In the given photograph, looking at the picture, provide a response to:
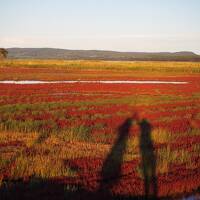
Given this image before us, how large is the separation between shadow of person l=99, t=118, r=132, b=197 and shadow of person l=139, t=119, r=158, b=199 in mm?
606

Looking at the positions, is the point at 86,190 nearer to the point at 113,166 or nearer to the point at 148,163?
the point at 113,166

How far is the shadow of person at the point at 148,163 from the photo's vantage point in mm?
8716

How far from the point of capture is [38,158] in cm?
1059

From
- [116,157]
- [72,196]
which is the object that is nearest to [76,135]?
[116,157]

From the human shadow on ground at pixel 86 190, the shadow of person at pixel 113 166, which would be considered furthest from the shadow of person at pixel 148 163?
the shadow of person at pixel 113 166

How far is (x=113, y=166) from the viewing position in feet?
34.0

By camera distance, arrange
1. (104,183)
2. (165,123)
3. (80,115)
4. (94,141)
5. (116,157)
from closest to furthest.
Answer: (104,183) → (116,157) → (94,141) → (165,123) → (80,115)

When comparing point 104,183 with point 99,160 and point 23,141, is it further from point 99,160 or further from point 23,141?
point 23,141

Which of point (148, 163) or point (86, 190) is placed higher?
point (86, 190)

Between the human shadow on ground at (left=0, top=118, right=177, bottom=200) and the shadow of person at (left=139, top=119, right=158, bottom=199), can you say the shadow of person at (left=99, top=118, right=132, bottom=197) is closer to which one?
the human shadow on ground at (left=0, top=118, right=177, bottom=200)

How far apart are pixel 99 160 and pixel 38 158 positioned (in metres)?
1.62

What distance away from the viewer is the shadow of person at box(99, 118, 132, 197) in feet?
28.8

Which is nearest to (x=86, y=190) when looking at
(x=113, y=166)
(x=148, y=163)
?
(x=113, y=166)

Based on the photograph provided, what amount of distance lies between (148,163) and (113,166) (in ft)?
3.37
